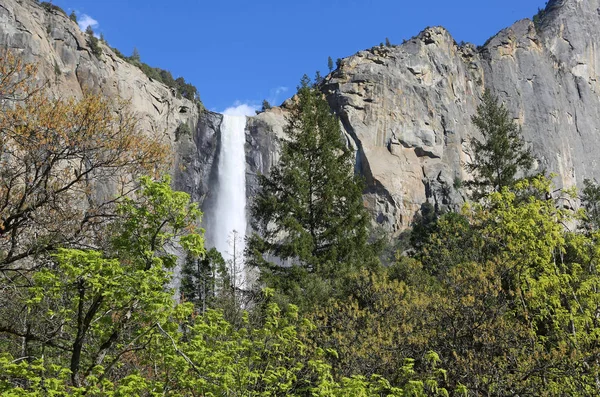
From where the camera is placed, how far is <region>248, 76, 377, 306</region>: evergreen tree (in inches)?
706

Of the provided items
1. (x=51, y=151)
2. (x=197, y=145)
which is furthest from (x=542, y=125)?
(x=51, y=151)

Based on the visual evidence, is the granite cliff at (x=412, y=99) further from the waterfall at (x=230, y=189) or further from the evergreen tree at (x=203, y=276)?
the evergreen tree at (x=203, y=276)

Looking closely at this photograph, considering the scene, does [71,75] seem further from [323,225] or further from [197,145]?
[323,225]

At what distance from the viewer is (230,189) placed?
174 ft

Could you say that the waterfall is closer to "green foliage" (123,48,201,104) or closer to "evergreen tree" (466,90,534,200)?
"green foliage" (123,48,201,104)

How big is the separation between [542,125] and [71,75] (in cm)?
6088

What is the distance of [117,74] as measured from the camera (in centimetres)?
5594

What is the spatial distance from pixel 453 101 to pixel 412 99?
291 inches

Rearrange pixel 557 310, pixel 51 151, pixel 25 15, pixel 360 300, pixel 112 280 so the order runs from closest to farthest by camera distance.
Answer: pixel 112 280
pixel 51 151
pixel 557 310
pixel 360 300
pixel 25 15

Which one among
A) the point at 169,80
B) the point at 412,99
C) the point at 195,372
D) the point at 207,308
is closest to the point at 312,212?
the point at 207,308

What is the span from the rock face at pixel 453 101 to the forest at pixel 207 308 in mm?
47729

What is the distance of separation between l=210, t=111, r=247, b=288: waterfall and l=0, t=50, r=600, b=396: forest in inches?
1307

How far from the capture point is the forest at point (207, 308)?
652cm

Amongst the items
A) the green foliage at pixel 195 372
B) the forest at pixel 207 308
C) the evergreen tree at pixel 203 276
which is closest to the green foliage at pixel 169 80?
the evergreen tree at pixel 203 276
